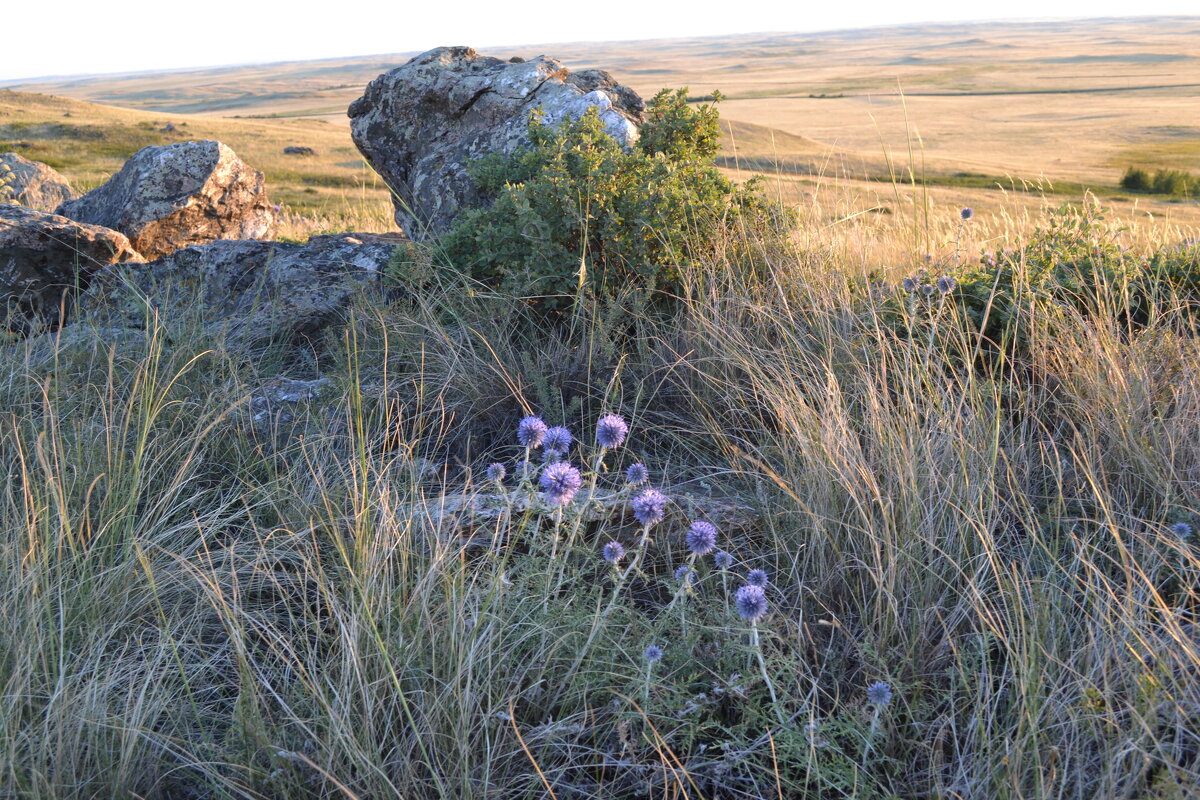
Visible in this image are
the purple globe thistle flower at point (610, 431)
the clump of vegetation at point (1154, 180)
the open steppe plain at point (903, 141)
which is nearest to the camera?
the purple globe thistle flower at point (610, 431)

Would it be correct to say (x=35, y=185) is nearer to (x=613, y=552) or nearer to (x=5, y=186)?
→ (x=5, y=186)

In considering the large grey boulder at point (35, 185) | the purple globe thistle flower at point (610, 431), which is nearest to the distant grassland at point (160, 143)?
the large grey boulder at point (35, 185)

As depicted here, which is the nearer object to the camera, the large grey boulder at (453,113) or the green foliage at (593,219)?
the green foliage at (593,219)

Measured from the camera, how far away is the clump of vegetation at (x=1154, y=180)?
2392 cm

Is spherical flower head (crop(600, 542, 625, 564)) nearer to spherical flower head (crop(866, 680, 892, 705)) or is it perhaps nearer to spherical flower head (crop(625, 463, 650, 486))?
spherical flower head (crop(625, 463, 650, 486))

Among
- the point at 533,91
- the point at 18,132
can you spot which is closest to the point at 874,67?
the point at 18,132

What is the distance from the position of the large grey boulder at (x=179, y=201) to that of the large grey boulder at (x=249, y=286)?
1235mm

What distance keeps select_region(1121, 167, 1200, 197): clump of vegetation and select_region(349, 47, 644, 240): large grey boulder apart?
23.5 metres

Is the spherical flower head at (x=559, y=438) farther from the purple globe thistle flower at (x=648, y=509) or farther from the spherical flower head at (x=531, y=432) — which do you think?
the purple globe thistle flower at (x=648, y=509)

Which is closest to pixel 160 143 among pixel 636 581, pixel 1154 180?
pixel 1154 180

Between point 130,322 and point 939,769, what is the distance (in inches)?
179

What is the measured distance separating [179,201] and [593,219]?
12.8 ft

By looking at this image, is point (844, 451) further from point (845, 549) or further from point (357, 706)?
point (357, 706)

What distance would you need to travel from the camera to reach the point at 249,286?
16.5 feet
